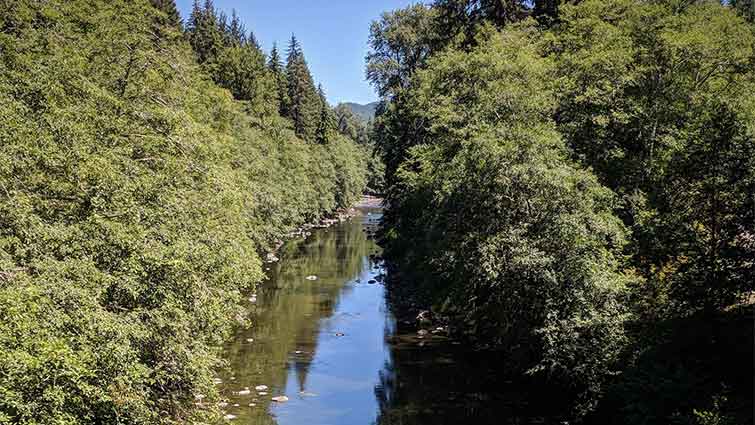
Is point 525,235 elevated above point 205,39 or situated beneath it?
situated beneath

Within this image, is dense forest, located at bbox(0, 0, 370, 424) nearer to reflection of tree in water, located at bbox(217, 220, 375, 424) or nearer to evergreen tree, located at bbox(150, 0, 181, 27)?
reflection of tree in water, located at bbox(217, 220, 375, 424)

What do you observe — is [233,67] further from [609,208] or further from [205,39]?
[609,208]

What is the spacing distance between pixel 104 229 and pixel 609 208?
51.9 ft

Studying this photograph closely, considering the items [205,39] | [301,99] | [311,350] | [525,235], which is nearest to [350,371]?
[311,350]

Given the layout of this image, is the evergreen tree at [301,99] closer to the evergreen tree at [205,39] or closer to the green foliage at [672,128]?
the evergreen tree at [205,39]

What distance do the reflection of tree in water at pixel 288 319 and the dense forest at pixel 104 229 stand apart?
11.8 ft

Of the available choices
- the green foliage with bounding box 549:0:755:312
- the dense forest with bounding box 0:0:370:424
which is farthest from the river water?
the green foliage with bounding box 549:0:755:312

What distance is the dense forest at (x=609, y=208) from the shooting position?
14.4m

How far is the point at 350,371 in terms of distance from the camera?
23688mm

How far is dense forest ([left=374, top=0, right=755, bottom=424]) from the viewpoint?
47.2ft

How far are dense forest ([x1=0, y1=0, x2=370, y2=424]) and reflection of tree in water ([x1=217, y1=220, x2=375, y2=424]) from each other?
3.60m

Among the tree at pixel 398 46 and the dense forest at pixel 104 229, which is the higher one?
the tree at pixel 398 46

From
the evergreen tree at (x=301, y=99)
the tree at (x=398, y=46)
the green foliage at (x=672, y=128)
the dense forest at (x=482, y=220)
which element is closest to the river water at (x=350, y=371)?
the dense forest at (x=482, y=220)

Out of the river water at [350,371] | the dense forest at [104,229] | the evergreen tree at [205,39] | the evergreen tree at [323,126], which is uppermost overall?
the evergreen tree at [205,39]
